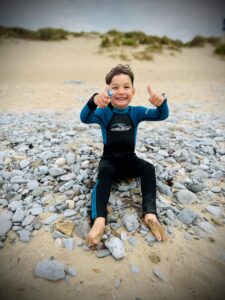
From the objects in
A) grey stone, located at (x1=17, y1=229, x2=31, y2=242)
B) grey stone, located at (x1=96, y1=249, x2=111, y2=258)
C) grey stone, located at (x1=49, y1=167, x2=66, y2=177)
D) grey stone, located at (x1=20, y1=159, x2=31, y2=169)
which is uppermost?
grey stone, located at (x1=20, y1=159, x2=31, y2=169)

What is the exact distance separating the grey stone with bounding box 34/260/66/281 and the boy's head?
1.92 meters

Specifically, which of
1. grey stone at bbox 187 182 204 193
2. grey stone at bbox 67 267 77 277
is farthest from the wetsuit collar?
grey stone at bbox 67 267 77 277

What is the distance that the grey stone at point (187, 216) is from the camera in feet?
8.74

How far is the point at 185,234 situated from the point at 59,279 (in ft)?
4.58

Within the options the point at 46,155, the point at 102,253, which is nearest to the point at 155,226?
the point at 102,253

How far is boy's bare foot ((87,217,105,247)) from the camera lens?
7.45 feet

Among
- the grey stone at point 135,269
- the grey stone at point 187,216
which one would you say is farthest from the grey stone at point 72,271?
the grey stone at point 187,216

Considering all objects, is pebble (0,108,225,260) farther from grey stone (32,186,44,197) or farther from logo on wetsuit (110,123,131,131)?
logo on wetsuit (110,123,131,131)

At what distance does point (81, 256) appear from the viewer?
2.23 meters

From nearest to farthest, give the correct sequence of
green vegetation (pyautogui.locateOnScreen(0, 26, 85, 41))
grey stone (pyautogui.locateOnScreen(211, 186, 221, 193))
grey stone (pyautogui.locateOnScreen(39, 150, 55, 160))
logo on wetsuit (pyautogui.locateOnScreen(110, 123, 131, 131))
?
logo on wetsuit (pyautogui.locateOnScreen(110, 123, 131, 131)), grey stone (pyautogui.locateOnScreen(211, 186, 221, 193)), grey stone (pyautogui.locateOnScreen(39, 150, 55, 160)), green vegetation (pyautogui.locateOnScreen(0, 26, 85, 41))

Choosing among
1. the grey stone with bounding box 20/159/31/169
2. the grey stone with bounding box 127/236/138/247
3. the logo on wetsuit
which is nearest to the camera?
the grey stone with bounding box 127/236/138/247

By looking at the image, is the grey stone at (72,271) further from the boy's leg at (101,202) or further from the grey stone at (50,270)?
the boy's leg at (101,202)

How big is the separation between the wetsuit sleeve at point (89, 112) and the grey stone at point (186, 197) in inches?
58.6

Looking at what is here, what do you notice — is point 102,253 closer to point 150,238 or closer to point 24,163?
point 150,238
